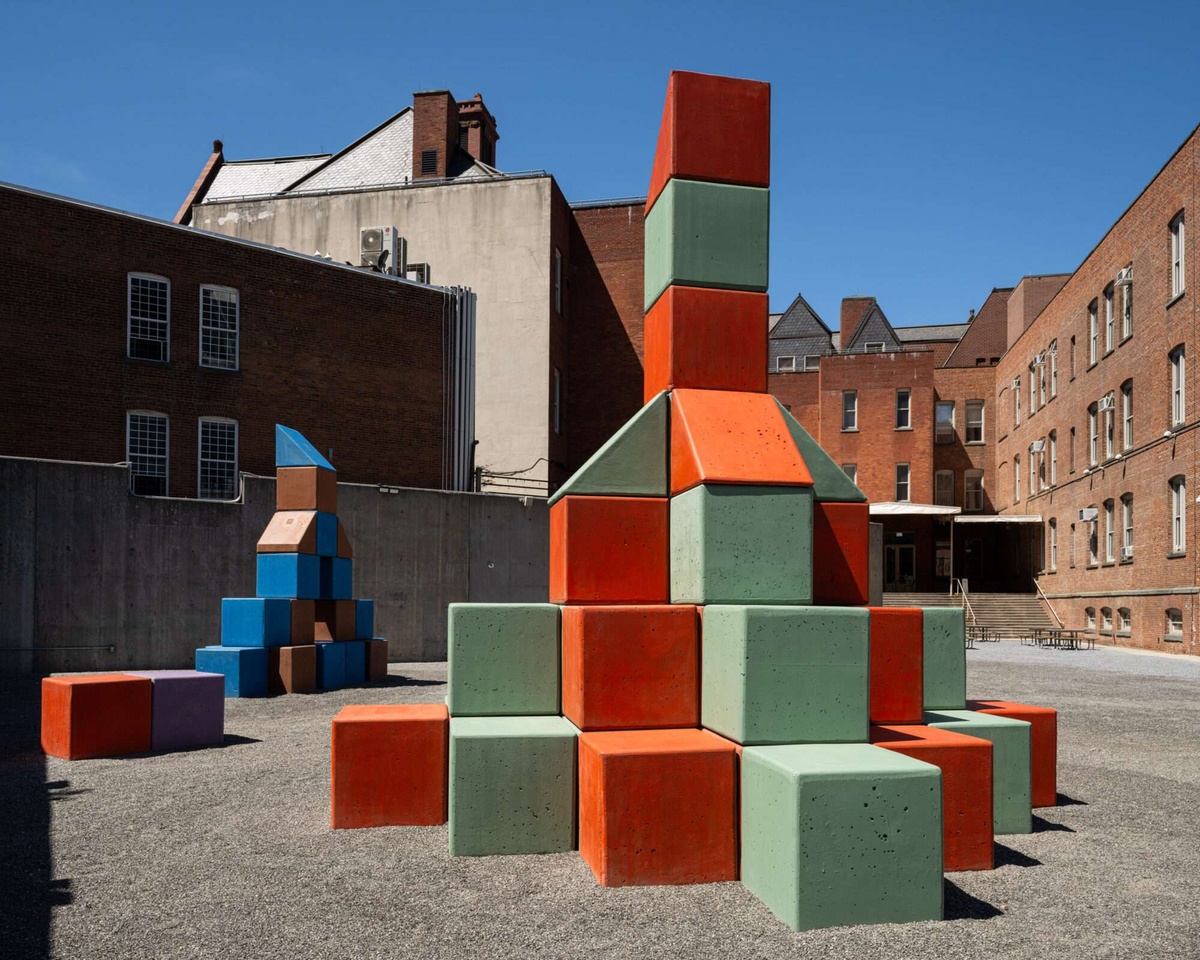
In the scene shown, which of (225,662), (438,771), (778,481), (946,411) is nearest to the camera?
(778,481)

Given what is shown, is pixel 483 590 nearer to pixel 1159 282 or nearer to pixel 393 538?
pixel 393 538

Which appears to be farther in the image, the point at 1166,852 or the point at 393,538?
the point at 393,538

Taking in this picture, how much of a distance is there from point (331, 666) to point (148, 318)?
442 inches

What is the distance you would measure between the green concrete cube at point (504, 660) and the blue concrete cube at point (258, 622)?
29.9ft

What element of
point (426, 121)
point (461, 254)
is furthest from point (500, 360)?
point (426, 121)

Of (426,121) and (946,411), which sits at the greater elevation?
(426,121)

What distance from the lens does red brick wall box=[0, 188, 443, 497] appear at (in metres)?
21.4

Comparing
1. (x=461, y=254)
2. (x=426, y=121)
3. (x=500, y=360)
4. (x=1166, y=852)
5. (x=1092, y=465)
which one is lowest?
(x=1166, y=852)

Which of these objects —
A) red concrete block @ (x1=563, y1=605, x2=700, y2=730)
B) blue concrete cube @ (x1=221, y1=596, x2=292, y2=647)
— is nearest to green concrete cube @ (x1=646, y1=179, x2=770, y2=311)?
red concrete block @ (x1=563, y1=605, x2=700, y2=730)

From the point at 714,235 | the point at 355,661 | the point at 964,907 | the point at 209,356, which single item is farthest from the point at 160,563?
the point at 964,907

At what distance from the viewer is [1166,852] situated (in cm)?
628

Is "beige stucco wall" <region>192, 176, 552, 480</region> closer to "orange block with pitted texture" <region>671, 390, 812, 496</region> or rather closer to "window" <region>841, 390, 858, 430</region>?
"window" <region>841, 390, 858, 430</region>

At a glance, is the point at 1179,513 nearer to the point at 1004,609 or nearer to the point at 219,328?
the point at 1004,609

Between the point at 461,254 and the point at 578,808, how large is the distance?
27.1m
